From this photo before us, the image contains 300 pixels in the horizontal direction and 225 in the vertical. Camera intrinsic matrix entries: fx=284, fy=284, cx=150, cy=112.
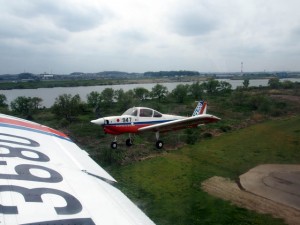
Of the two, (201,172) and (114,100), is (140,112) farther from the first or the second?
(114,100)

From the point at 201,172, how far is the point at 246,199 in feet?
15.2

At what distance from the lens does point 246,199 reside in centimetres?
1522

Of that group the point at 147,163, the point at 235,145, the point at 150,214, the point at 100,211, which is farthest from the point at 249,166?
the point at 100,211

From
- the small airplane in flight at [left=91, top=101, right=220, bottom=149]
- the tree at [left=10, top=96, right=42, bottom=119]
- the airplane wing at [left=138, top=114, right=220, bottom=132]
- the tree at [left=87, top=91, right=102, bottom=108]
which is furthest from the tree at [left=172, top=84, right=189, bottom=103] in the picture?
the small airplane in flight at [left=91, top=101, right=220, bottom=149]

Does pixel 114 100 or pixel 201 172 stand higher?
pixel 114 100

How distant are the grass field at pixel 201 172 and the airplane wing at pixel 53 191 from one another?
9634 mm

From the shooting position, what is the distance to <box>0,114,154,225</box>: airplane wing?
3.11 metres

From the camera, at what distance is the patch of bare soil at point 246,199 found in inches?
527

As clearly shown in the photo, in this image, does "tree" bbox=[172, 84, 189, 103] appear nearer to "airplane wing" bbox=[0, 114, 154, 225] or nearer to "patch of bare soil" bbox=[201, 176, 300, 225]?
"patch of bare soil" bbox=[201, 176, 300, 225]

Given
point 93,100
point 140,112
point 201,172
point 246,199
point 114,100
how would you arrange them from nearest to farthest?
point 140,112, point 246,199, point 201,172, point 93,100, point 114,100

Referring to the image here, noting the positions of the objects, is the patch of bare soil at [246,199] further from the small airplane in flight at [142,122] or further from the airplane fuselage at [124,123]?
the airplane fuselage at [124,123]

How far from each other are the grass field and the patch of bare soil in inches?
18.0

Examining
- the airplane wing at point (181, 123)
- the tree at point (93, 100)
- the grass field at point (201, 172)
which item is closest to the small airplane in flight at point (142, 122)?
the airplane wing at point (181, 123)

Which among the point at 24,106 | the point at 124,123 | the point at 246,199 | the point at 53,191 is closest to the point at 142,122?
the point at 124,123
